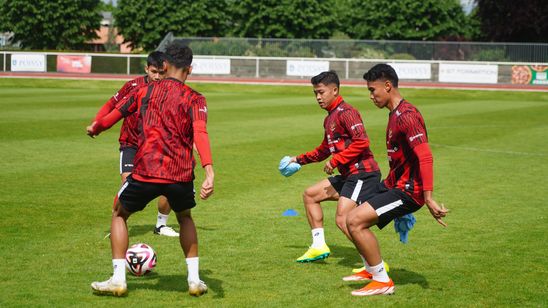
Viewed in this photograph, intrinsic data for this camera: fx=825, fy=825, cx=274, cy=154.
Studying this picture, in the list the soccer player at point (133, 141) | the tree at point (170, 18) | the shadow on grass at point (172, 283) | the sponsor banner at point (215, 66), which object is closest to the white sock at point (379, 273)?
the shadow on grass at point (172, 283)

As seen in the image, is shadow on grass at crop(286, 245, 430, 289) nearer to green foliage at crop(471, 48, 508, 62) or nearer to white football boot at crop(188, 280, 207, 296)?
white football boot at crop(188, 280, 207, 296)

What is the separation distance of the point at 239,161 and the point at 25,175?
4518mm

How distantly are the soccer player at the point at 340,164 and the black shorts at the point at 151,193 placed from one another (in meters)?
1.78

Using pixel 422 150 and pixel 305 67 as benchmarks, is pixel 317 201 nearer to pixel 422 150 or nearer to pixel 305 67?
pixel 422 150

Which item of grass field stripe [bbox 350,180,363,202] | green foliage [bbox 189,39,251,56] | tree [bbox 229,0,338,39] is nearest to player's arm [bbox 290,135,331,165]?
grass field stripe [bbox 350,180,363,202]

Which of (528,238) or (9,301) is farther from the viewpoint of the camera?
(528,238)

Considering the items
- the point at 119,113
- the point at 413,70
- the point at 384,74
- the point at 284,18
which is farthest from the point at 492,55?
the point at 119,113

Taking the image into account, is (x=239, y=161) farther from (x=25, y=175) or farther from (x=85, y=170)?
(x=25, y=175)

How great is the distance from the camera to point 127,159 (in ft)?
33.2

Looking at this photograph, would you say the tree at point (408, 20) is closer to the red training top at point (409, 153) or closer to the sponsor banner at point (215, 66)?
the sponsor banner at point (215, 66)

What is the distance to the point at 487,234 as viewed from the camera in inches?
413

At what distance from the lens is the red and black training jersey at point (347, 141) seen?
28.0 ft

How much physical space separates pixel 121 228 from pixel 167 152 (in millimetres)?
808

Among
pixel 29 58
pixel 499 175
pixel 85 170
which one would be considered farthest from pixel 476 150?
pixel 29 58
